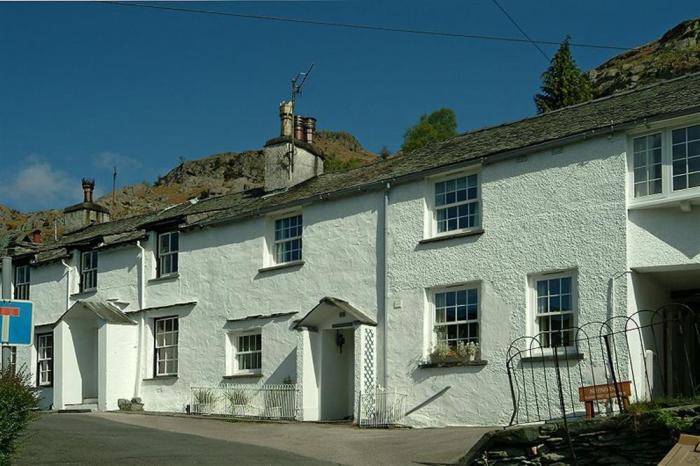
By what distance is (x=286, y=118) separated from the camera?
94.5 ft

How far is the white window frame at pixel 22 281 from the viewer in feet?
110

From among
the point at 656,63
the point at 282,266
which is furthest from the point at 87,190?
the point at 656,63

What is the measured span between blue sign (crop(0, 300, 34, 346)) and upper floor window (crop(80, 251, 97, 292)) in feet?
60.0

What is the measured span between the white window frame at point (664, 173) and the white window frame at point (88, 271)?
1854cm

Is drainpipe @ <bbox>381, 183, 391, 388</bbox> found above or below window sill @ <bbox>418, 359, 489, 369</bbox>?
above

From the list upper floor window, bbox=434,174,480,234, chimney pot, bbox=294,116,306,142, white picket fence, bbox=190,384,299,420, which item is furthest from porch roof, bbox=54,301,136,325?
upper floor window, bbox=434,174,480,234

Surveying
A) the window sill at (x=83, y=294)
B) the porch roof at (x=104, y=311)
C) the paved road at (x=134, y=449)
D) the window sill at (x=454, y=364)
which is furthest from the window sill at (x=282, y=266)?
the window sill at (x=83, y=294)

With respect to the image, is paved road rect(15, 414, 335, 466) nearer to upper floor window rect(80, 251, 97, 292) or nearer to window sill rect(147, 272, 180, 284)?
window sill rect(147, 272, 180, 284)

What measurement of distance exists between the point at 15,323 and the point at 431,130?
48.9 m

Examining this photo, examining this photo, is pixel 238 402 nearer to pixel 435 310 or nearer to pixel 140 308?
pixel 140 308

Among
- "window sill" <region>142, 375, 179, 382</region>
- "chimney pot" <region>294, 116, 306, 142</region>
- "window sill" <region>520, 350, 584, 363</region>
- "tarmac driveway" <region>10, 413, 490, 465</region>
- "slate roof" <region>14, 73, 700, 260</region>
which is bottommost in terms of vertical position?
"tarmac driveway" <region>10, 413, 490, 465</region>

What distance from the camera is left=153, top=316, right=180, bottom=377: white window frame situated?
27.7m

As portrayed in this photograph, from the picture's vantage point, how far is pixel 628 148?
59.5ft

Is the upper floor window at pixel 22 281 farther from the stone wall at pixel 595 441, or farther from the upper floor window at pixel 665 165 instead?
the stone wall at pixel 595 441
